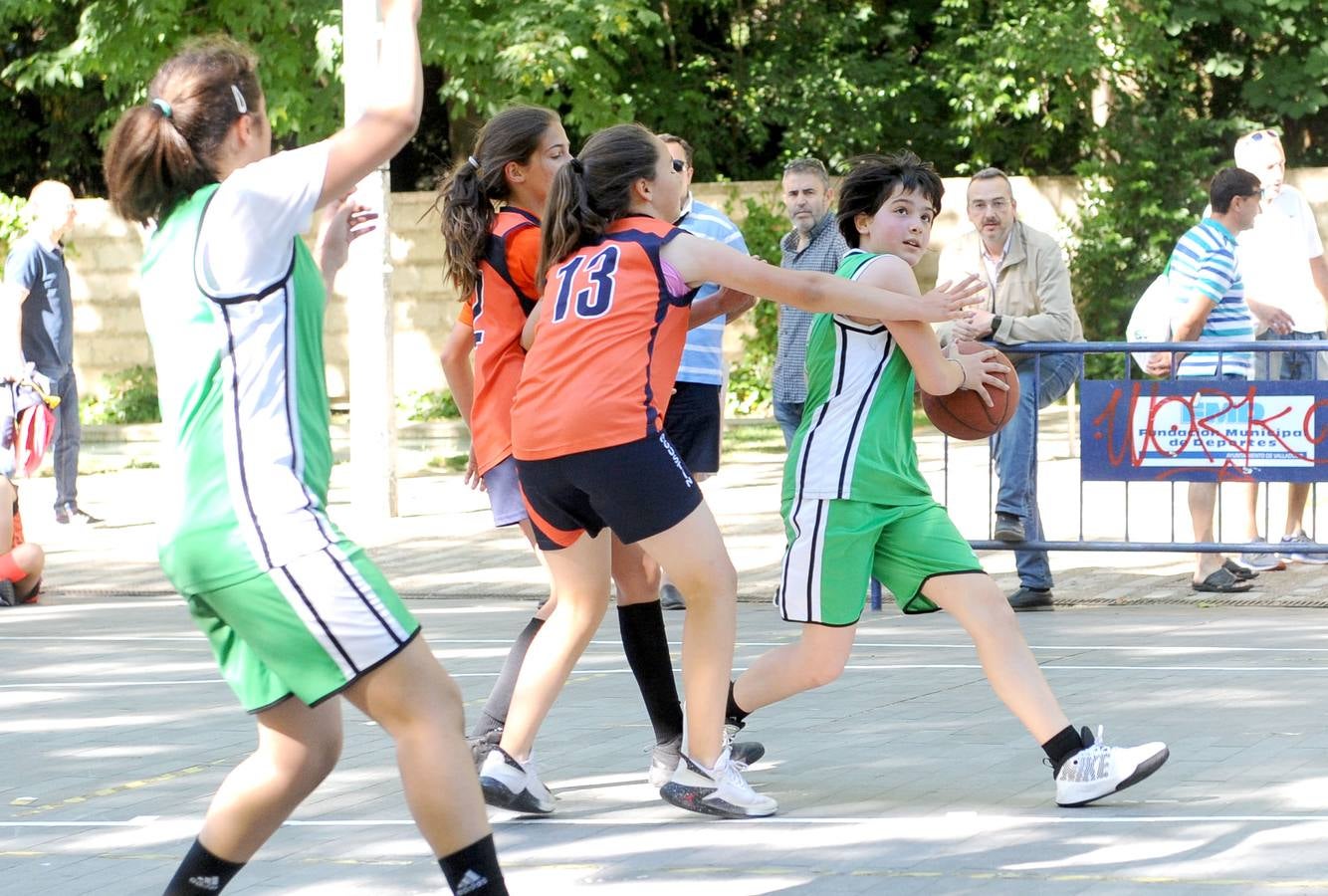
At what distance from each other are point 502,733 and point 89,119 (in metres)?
20.7

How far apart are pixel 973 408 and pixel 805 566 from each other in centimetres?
84

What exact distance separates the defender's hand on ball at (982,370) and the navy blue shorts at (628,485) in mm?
1068

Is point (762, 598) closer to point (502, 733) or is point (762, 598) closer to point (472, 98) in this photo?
point (502, 733)

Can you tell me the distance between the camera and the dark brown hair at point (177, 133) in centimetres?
381

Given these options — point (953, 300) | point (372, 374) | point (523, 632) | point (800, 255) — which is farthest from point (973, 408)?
point (372, 374)

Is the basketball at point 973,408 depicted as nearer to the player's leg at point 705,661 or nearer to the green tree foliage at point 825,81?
the player's leg at point 705,661

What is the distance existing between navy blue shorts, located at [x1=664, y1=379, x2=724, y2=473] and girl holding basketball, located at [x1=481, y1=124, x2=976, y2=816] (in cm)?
299

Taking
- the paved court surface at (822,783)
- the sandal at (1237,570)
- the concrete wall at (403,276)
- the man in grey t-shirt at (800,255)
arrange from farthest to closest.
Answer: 1. the concrete wall at (403,276)
2. the man in grey t-shirt at (800,255)
3. the sandal at (1237,570)
4. the paved court surface at (822,783)

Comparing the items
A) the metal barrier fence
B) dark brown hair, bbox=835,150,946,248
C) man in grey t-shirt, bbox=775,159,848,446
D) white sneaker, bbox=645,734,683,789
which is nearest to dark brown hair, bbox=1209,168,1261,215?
the metal barrier fence

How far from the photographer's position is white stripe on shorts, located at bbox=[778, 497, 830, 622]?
559cm

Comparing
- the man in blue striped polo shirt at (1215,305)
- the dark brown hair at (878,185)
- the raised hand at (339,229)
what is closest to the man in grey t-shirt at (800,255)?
the man in blue striped polo shirt at (1215,305)

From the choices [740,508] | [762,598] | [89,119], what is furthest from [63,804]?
[89,119]

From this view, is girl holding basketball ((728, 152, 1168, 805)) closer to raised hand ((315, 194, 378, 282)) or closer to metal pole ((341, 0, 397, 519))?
raised hand ((315, 194, 378, 282))

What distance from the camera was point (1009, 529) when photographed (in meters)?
9.46
